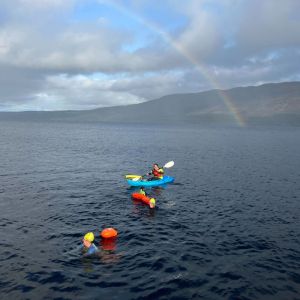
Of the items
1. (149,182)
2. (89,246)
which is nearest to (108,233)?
(89,246)

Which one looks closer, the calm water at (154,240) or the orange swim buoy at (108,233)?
the calm water at (154,240)

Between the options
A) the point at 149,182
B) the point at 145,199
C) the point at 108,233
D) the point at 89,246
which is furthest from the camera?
the point at 149,182

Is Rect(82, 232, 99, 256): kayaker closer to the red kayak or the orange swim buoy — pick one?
the orange swim buoy

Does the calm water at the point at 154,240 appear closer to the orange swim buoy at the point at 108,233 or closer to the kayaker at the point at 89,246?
the kayaker at the point at 89,246

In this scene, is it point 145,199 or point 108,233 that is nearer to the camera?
point 108,233

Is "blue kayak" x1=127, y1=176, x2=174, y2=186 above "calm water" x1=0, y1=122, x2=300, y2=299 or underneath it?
above

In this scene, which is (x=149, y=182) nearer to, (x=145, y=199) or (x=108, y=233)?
(x=145, y=199)

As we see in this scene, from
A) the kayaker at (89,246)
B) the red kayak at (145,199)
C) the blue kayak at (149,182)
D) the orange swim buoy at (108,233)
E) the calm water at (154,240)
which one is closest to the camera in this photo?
the calm water at (154,240)

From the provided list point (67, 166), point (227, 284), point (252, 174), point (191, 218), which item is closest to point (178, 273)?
point (227, 284)

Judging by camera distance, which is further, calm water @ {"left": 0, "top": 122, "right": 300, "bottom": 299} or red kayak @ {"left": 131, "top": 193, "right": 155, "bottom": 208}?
red kayak @ {"left": 131, "top": 193, "right": 155, "bottom": 208}

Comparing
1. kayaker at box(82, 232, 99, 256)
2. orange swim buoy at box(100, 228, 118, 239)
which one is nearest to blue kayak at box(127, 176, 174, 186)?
orange swim buoy at box(100, 228, 118, 239)

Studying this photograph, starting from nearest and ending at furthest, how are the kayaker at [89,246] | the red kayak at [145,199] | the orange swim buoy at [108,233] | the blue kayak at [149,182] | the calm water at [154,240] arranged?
the calm water at [154,240]
the kayaker at [89,246]
the orange swim buoy at [108,233]
the red kayak at [145,199]
the blue kayak at [149,182]

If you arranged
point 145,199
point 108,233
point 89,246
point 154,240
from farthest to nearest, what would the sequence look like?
point 145,199 → point 154,240 → point 108,233 → point 89,246

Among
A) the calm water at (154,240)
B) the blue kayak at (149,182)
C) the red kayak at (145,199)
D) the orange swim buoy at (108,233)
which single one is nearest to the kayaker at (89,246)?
the calm water at (154,240)
